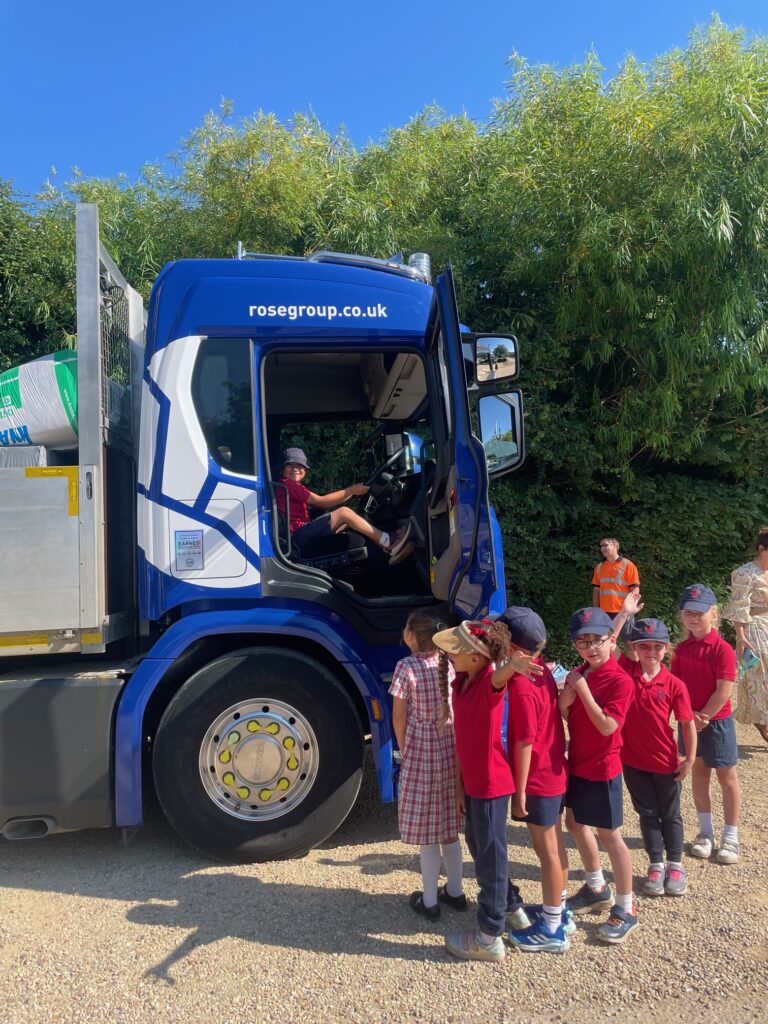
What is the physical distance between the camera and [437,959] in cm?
271

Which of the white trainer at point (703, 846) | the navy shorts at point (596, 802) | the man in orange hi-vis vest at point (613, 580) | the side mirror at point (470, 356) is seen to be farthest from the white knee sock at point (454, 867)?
the man in orange hi-vis vest at point (613, 580)

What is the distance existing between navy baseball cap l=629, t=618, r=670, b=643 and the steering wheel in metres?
A: 1.97

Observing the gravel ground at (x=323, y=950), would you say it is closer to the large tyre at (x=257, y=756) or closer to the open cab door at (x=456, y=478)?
the large tyre at (x=257, y=756)

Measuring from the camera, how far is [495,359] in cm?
361

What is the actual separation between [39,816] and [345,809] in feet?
4.81

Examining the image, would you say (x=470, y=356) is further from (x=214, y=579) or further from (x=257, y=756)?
(x=257, y=756)

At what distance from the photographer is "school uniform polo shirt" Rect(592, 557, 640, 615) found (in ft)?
22.7

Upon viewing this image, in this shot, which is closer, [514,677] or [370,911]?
[514,677]

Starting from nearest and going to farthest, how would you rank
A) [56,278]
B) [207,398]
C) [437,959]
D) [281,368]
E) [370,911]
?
[437,959] → [370,911] → [207,398] → [281,368] → [56,278]

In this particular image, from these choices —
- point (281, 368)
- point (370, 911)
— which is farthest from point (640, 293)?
point (370, 911)

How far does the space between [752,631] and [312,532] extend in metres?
3.35

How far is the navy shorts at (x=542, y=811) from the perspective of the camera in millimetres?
2770

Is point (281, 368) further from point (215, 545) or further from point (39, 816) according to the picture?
point (39, 816)

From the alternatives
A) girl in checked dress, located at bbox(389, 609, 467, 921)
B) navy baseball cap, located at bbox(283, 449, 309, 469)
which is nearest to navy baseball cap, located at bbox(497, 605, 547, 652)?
girl in checked dress, located at bbox(389, 609, 467, 921)
